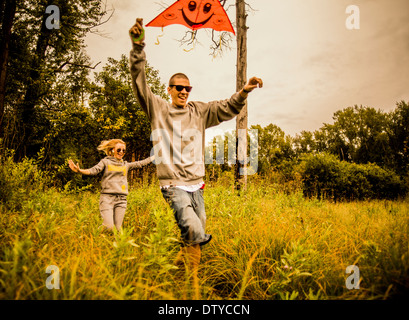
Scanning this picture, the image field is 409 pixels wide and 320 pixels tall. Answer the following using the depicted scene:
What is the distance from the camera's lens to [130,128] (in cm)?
1231

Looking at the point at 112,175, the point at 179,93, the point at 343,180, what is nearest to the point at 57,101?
the point at 112,175

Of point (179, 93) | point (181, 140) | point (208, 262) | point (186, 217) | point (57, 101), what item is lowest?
point (208, 262)

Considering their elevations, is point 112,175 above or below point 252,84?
below

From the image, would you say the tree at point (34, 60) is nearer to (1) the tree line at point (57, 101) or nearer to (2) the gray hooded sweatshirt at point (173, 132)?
(1) the tree line at point (57, 101)

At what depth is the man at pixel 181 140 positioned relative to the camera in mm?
1944

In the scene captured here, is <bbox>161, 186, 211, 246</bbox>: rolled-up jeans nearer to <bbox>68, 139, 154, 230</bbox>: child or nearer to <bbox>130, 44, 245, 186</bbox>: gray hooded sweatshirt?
<bbox>130, 44, 245, 186</bbox>: gray hooded sweatshirt

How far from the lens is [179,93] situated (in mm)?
2342

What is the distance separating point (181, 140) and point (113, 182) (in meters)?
2.09

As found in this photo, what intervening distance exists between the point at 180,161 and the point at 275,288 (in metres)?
1.52

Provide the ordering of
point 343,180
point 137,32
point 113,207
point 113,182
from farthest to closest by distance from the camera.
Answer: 1. point 343,180
2. point 113,182
3. point 113,207
4. point 137,32

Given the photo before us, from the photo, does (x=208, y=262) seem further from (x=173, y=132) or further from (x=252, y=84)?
(x=252, y=84)

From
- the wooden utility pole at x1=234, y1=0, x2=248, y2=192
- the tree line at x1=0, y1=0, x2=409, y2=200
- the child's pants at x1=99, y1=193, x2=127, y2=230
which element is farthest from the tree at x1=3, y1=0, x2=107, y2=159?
the child's pants at x1=99, y1=193, x2=127, y2=230

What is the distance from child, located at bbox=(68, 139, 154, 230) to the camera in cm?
336
